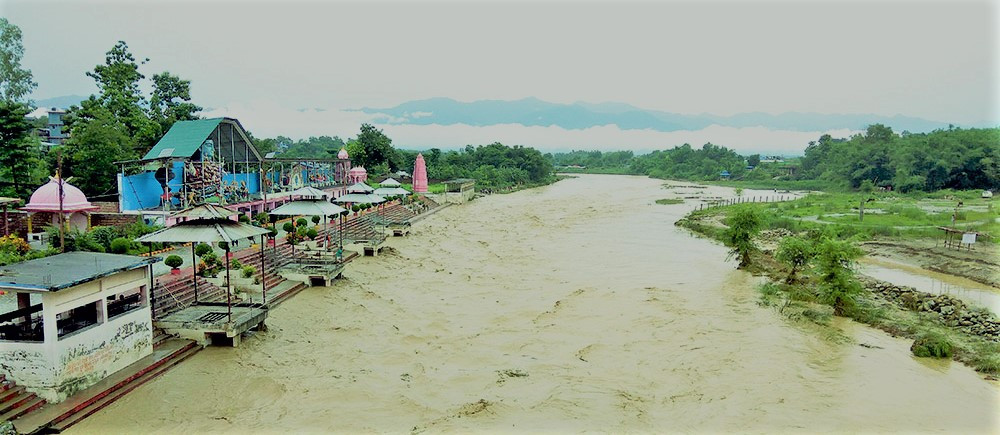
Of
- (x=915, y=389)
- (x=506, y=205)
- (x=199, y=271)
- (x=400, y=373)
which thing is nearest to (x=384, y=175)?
(x=506, y=205)

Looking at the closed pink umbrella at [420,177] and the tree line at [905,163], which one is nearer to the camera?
the closed pink umbrella at [420,177]

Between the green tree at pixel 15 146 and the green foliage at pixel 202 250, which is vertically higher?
the green tree at pixel 15 146

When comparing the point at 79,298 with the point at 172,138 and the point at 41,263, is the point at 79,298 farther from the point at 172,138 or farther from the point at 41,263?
the point at 172,138

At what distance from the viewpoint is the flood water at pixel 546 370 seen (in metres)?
7.61

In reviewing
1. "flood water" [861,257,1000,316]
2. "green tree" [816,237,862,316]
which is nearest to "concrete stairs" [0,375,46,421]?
"green tree" [816,237,862,316]

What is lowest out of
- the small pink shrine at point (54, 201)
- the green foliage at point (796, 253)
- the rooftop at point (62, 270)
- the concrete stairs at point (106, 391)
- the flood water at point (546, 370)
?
the flood water at point (546, 370)

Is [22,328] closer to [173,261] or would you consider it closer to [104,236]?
[173,261]

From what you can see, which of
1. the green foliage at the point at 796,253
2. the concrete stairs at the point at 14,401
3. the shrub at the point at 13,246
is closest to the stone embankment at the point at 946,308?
the green foliage at the point at 796,253

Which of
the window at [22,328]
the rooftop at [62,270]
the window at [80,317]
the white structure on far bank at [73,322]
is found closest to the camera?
the rooftop at [62,270]

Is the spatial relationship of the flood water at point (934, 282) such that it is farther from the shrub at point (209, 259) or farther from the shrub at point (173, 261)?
the shrub at point (173, 261)

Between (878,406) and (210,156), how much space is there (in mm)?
19830

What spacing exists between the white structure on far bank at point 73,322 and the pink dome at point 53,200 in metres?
6.87

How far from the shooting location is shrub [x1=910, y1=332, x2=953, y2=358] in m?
10.4

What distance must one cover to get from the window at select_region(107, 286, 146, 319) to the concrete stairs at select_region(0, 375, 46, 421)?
1.24 meters
